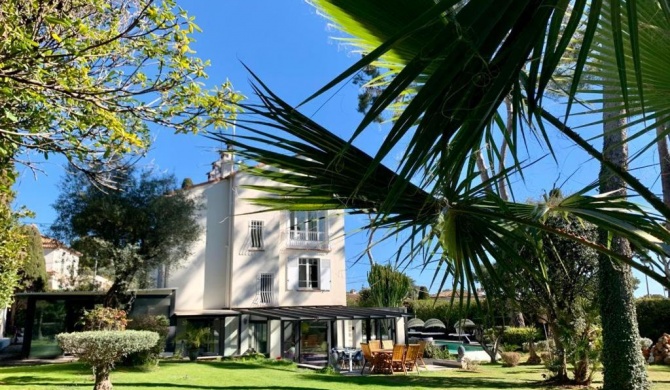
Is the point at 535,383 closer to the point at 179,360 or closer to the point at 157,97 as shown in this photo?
the point at 157,97

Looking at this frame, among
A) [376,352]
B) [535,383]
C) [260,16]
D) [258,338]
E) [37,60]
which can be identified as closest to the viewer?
[37,60]

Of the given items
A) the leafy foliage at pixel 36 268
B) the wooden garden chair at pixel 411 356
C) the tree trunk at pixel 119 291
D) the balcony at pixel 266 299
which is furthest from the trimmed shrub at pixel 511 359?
the leafy foliage at pixel 36 268

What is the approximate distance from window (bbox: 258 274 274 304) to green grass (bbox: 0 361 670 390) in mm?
7706

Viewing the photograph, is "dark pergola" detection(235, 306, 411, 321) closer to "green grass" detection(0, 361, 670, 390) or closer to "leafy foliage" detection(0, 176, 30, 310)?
"green grass" detection(0, 361, 670, 390)

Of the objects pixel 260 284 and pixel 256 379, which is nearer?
pixel 256 379

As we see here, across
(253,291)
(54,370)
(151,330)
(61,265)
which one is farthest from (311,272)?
(61,265)

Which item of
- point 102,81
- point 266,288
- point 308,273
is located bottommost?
point 266,288

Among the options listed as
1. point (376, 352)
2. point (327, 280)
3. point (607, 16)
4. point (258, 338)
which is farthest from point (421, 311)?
point (607, 16)

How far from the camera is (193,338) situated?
22.7 metres

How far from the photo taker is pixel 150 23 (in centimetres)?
538

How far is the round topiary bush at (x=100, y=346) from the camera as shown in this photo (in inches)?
391

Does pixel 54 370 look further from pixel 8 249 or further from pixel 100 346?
pixel 8 249

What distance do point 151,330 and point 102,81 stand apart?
17.1 meters

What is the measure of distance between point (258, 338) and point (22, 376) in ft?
40.1
